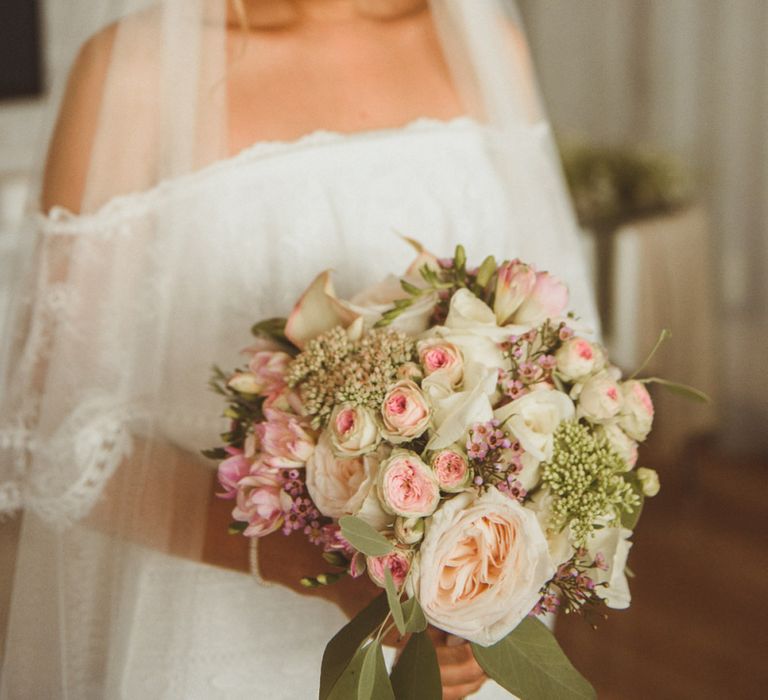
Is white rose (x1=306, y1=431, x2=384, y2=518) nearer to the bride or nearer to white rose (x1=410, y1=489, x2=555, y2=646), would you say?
white rose (x1=410, y1=489, x2=555, y2=646)

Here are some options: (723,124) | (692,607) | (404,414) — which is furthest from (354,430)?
(723,124)

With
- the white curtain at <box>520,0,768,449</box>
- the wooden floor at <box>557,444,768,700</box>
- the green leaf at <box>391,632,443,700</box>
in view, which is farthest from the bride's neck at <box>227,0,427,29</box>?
the white curtain at <box>520,0,768,449</box>

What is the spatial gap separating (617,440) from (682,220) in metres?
3.08

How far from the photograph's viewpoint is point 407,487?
0.78m

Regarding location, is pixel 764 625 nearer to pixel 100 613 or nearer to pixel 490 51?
pixel 490 51

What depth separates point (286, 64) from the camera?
1.30m

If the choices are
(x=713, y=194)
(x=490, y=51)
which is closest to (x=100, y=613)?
(x=490, y=51)

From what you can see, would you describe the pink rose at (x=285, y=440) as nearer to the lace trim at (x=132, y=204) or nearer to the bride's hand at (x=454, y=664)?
the bride's hand at (x=454, y=664)

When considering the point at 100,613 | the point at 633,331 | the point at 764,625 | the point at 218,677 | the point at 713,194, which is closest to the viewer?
the point at 100,613

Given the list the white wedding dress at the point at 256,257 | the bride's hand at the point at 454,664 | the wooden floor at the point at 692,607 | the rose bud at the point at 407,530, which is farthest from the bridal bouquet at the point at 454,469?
the wooden floor at the point at 692,607

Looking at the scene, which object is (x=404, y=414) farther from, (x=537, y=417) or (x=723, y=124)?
(x=723, y=124)

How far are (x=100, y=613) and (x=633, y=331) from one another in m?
2.81

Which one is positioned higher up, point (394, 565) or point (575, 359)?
point (575, 359)

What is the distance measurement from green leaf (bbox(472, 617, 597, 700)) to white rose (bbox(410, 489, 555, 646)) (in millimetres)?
42
